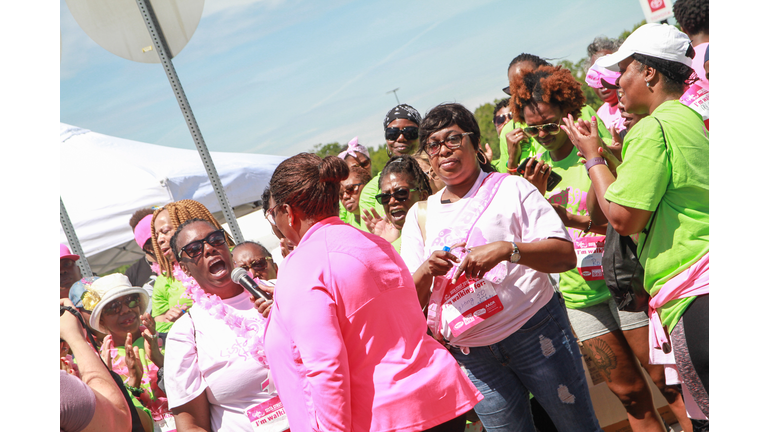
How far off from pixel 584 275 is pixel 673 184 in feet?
3.45

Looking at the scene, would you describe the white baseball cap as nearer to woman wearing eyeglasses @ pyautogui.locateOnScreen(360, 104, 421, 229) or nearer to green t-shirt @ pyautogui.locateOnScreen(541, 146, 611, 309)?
green t-shirt @ pyautogui.locateOnScreen(541, 146, 611, 309)

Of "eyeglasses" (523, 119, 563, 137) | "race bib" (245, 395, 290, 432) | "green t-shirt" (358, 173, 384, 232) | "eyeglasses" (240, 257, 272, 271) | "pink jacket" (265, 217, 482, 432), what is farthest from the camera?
"green t-shirt" (358, 173, 384, 232)

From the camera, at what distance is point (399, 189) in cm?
361

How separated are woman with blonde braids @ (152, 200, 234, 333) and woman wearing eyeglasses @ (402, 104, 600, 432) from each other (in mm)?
2359

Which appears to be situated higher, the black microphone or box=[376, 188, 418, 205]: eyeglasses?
box=[376, 188, 418, 205]: eyeglasses

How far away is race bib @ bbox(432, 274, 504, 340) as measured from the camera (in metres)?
2.46

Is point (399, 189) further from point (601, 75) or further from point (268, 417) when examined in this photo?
point (268, 417)

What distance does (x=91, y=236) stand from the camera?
9000mm

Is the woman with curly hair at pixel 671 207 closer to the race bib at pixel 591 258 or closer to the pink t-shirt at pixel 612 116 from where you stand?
the race bib at pixel 591 258

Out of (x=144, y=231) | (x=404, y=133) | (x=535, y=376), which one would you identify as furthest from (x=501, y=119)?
(x=144, y=231)

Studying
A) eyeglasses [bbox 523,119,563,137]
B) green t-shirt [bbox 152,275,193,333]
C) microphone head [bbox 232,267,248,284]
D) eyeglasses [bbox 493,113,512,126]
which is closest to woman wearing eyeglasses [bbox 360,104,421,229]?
eyeglasses [bbox 493,113,512,126]

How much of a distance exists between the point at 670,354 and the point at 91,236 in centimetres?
902

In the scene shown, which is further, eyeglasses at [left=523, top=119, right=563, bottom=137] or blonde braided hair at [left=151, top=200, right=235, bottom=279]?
blonde braided hair at [left=151, top=200, right=235, bottom=279]

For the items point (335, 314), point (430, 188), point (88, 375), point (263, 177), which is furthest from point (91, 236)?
point (335, 314)
